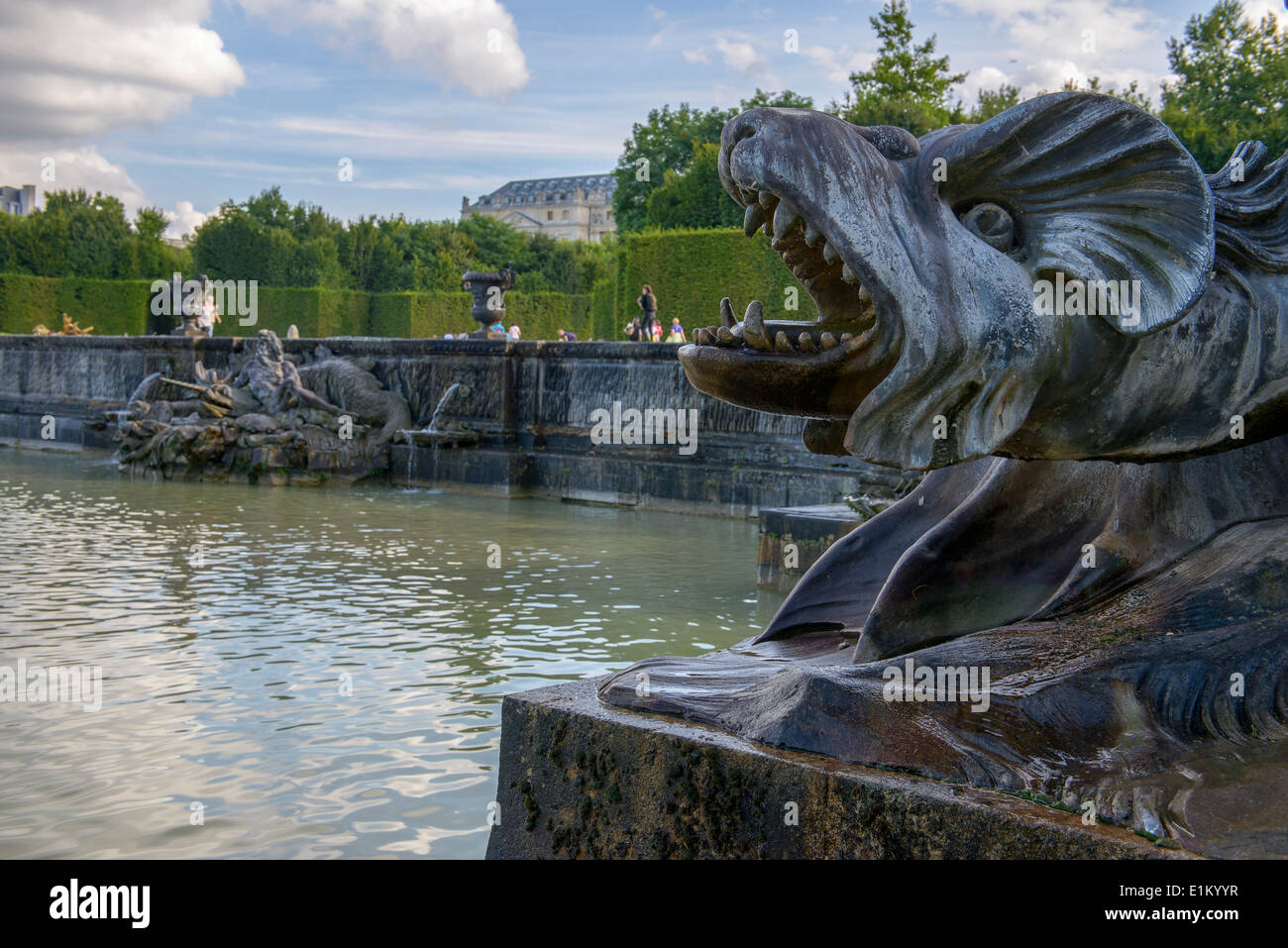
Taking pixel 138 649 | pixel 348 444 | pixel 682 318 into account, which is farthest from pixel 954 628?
pixel 682 318

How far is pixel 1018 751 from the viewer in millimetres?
2100

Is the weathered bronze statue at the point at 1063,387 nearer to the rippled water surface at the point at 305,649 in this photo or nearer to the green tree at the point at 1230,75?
the rippled water surface at the point at 305,649

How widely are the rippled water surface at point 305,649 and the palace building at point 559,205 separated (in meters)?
111

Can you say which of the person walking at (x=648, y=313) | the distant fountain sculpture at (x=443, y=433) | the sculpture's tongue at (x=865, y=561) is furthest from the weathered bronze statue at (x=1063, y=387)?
the person walking at (x=648, y=313)

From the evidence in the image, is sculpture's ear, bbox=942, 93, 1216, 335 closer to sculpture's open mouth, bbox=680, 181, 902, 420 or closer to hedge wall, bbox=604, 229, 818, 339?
sculpture's open mouth, bbox=680, 181, 902, 420

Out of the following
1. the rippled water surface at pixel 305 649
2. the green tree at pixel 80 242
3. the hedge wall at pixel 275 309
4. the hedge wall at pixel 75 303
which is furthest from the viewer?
the green tree at pixel 80 242

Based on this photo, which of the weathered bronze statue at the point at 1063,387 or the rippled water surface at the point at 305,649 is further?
the rippled water surface at the point at 305,649

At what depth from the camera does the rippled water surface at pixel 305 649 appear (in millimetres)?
4340

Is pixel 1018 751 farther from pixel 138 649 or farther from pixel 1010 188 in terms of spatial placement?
pixel 138 649

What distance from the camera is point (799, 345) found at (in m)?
2.26

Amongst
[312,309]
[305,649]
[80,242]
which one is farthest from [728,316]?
[80,242]

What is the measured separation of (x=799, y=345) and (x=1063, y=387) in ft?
1.48

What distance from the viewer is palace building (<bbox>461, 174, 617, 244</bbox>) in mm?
125500
